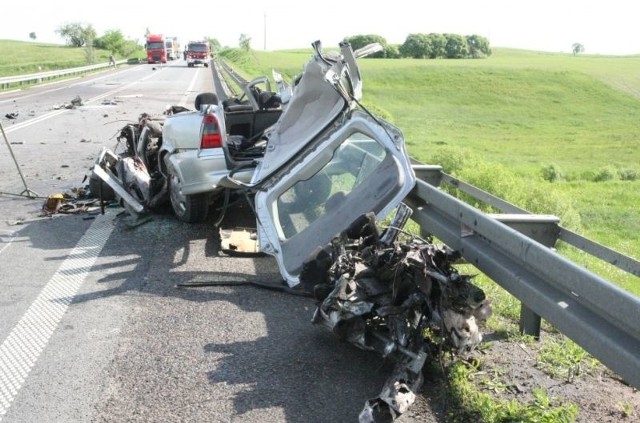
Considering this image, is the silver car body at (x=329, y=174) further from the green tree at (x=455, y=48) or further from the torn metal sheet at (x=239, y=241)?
the green tree at (x=455, y=48)

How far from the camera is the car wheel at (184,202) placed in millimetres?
7000

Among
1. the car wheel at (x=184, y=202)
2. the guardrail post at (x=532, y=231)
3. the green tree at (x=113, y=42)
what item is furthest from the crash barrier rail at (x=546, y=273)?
the green tree at (x=113, y=42)

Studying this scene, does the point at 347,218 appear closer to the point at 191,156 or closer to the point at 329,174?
the point at 329,174

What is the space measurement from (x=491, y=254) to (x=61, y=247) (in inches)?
175

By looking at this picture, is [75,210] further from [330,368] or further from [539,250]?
[539,250]

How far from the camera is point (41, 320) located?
15.2 feet

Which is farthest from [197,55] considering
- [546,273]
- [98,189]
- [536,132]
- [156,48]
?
[546,273]

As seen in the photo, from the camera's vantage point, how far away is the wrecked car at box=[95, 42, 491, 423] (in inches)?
142

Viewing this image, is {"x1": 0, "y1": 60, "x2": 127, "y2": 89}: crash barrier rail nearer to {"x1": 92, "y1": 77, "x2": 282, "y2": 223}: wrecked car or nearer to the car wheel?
{"x1": 92, "y1": 77, "x2": 282, "y2": 223}: wrecked car

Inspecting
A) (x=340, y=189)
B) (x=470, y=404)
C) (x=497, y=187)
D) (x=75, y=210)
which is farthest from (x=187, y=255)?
(x=497, y=187)

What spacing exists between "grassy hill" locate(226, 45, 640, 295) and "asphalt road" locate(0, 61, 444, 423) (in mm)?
4248

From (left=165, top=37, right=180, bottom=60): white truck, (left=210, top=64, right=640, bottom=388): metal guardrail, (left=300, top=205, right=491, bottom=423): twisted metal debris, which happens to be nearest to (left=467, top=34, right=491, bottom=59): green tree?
(left=165, top=37, right=180, bottom=60): white truck

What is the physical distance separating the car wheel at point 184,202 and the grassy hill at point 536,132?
3.96 metres

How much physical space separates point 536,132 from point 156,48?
5192cm
